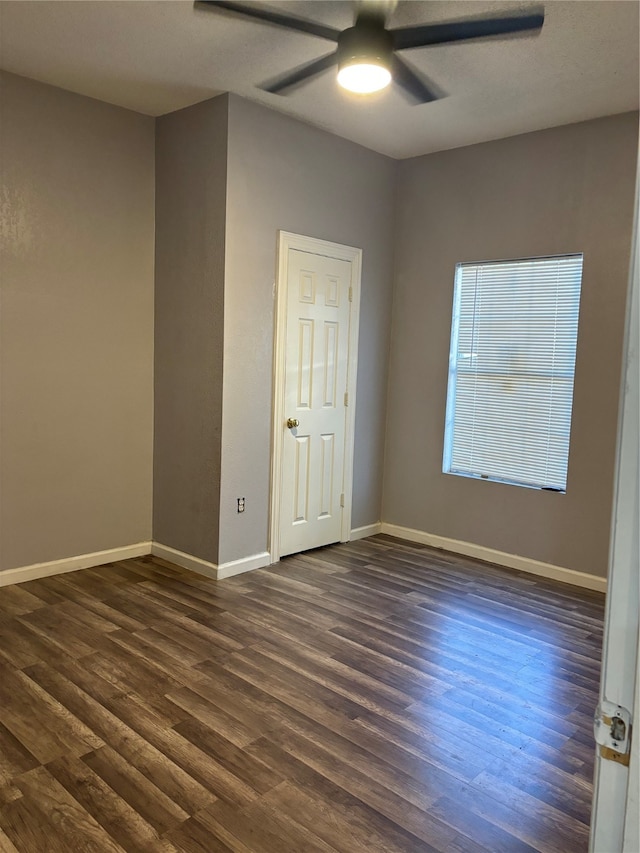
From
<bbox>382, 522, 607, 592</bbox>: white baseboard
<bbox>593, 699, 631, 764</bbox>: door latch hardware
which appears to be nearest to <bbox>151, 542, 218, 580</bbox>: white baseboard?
<bbox>382, 522, 607, 592</bbox>: white baseboard

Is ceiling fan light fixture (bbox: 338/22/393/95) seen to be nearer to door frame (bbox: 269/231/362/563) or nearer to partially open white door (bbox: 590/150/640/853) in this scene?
door frame (bbox: 269/231/362/563)

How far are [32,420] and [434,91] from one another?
2965 mm

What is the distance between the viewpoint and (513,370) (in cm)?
439

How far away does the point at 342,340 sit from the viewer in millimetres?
4621

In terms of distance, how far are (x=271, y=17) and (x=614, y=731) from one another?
2.76 meters

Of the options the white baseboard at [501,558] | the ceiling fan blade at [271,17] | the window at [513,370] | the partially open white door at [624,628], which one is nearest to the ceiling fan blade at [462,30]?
the ceiling fan blade at [271,17]

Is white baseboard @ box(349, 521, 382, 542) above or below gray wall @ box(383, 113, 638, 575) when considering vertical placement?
below

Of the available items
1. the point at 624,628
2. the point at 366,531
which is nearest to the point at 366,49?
the point at 624,628

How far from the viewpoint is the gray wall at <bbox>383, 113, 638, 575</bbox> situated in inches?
154


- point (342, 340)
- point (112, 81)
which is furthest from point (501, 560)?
point (112, 81)

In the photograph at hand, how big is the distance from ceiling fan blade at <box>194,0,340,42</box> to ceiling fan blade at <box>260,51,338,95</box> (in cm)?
19

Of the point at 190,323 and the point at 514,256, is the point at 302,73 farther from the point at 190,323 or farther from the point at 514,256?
the point at 514,256

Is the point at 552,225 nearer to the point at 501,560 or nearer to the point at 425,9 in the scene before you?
the point at 425,9

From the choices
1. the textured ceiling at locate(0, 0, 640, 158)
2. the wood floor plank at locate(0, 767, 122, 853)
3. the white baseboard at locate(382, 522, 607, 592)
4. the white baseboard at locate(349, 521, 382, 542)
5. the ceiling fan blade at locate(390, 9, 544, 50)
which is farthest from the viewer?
the white baseboard at locate(349, 521, 382, 542)
